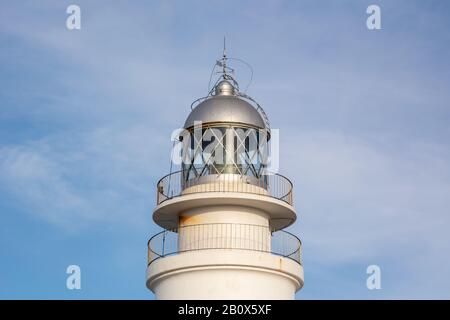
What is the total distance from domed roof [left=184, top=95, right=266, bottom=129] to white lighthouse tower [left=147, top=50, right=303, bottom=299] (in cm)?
3

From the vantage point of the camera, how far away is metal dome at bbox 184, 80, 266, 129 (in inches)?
1189

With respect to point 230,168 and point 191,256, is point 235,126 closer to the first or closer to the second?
point 230,168

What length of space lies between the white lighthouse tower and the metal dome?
0.03 meters

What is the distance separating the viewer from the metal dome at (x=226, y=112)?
30203 millimetres

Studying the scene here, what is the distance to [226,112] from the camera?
30.2 m

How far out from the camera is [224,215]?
1165 inches

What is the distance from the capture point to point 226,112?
99.2 feet

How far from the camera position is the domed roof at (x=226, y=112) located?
3022cm

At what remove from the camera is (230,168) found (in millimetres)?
29953
